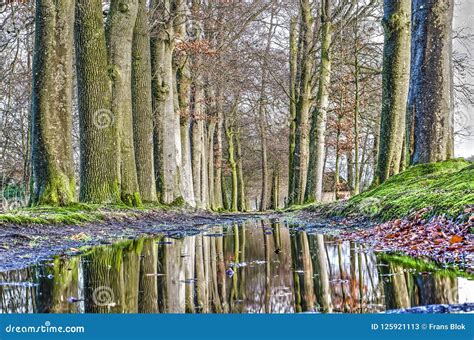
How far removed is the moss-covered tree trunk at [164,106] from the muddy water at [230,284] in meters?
11.5

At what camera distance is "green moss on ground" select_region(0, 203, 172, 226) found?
727cm

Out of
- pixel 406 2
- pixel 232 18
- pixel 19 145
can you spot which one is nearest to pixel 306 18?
pixel 232 18

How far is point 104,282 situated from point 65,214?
542 cm

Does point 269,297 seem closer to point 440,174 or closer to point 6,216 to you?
point 6,216

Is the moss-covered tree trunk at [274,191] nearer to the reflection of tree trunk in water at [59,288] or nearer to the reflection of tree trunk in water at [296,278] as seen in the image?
the reflection of tree trunk in water at [296,278]

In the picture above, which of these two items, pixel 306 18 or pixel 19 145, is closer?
pixel 306 18

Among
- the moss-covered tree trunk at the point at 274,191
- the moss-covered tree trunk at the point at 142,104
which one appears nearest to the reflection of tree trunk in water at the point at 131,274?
the moss-covered tree trunk at the point at 142,104

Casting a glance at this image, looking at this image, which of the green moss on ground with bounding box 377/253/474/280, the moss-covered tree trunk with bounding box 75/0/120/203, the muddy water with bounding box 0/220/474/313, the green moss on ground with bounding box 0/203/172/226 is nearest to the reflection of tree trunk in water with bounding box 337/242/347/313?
the muddy water with bounding box 0/220/474/313

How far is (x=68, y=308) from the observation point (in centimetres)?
253

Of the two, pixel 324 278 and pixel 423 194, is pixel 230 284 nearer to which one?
pixel 324 278

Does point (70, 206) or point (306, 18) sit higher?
point (306, 18)

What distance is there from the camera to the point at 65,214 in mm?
8375

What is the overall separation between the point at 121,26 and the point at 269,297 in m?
10.6

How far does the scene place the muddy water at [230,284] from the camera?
8.38 ft
